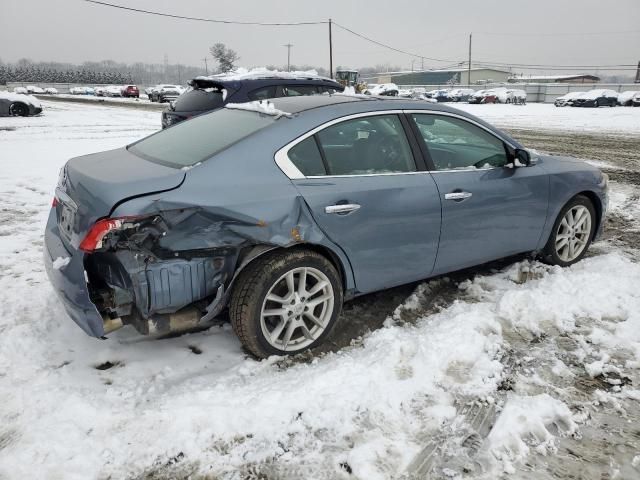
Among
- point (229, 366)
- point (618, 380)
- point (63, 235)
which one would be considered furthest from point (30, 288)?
point (618, 380)

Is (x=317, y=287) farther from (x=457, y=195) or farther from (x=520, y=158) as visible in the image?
(x=520, y=158)

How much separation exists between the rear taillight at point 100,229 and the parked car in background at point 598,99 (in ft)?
Answer: 119

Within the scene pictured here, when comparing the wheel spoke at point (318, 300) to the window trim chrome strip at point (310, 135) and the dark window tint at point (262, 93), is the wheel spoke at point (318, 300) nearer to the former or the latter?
the window trim chrome strip at point (310, 135)

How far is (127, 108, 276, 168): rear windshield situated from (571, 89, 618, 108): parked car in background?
3514cm

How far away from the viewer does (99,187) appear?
8.80 feet

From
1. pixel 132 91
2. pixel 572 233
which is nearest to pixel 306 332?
pixel 572 233

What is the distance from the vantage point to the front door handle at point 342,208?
3047 millimetres

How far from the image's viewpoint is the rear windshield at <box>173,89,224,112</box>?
7.85 m

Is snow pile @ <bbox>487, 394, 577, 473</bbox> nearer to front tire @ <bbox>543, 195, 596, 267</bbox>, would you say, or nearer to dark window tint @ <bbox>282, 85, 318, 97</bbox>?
front tire @ <bbox>543, 195, 596, 267</bbox>

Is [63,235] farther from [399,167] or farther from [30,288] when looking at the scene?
[399,167]

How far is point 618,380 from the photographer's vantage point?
2875 millimetres

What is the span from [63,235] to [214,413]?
4.57 feet

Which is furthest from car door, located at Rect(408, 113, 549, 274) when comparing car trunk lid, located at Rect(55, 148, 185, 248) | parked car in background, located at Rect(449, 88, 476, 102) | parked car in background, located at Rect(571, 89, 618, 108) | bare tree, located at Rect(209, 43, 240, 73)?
bare tree, located at Rect(209, 43, 240, 73)

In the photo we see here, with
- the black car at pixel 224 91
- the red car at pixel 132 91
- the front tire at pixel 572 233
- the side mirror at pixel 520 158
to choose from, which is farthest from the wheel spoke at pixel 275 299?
the red car at pixel 132 91
